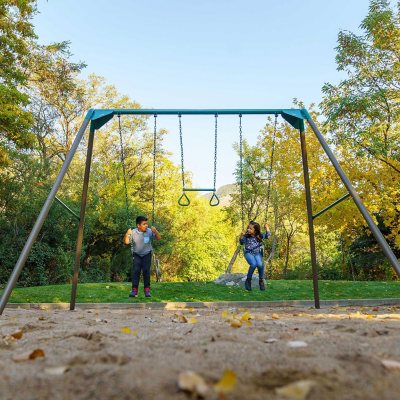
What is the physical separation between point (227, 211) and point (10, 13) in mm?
16556

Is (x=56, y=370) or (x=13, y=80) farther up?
(x=13, y=80)

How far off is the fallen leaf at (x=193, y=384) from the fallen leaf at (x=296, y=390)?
27 centimetres

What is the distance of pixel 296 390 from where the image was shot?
4.89 ft

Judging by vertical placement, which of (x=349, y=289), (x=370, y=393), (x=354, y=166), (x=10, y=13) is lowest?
(x=370, y=393)

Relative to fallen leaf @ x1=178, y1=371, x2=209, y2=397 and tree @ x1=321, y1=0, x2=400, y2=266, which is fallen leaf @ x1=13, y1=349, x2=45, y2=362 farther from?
tree @ x1=321, y1=0, x2=400, y2=266

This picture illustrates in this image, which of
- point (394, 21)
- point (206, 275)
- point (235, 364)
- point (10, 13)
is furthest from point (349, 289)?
point (206, 275)

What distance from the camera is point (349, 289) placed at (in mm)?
11484

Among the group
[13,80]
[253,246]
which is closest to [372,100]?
[253,246]

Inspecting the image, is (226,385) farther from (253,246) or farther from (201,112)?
(253,246)

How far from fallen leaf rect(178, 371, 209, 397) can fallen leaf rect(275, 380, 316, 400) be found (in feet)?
0.88

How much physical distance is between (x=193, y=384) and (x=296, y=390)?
37 cm

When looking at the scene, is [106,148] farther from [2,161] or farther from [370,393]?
[370,393]

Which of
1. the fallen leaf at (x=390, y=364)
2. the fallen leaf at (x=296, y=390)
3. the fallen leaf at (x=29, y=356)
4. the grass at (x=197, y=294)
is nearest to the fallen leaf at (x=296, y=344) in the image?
the fallen leaf at (x=390, y=364)

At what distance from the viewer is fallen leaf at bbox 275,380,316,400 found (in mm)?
1464
